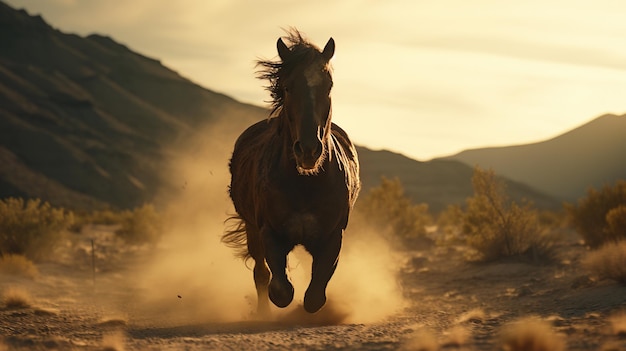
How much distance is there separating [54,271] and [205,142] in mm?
94063

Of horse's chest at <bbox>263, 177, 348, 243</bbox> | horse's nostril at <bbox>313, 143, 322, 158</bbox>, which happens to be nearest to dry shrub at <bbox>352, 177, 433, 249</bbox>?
horse's chest at <bbox>263, 177, 348, 243</bbox>

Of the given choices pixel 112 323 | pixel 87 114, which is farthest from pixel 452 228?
pixel 87 114

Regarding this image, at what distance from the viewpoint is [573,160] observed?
121000mm

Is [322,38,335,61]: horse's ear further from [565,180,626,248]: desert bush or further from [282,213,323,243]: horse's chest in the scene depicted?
[565,180,626,248]: desert bush

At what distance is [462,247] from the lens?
22734mm

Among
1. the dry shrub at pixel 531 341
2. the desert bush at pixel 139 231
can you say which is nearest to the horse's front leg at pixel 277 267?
the dry shrub at pixel 531 341

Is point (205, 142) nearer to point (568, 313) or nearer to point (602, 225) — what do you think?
point (602, 225)

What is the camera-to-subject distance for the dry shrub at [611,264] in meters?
10.1

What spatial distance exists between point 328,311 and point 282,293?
2295mm

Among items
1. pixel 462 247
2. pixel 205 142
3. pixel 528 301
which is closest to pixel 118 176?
pixel 205 142

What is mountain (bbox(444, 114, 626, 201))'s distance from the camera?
109 m

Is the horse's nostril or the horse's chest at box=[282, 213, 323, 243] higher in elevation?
the horse's nostril

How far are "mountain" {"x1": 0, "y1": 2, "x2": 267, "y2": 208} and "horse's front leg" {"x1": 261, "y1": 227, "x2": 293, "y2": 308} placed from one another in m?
53.5

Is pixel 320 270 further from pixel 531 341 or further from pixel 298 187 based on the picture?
pixel 531 341
